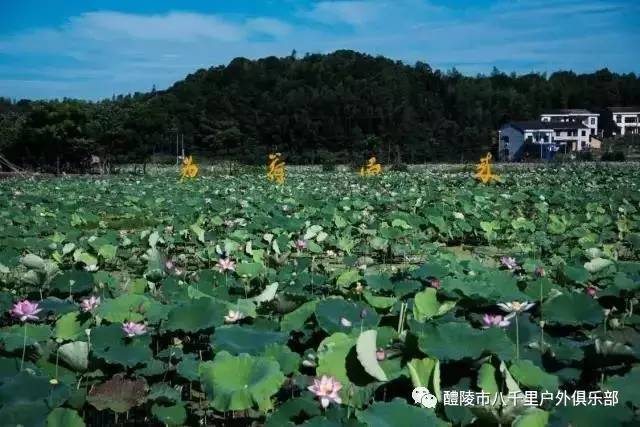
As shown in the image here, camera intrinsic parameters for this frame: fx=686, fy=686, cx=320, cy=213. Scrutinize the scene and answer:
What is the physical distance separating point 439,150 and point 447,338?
2209 inches

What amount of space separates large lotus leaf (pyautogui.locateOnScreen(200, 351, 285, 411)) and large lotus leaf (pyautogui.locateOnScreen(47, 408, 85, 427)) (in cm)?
37

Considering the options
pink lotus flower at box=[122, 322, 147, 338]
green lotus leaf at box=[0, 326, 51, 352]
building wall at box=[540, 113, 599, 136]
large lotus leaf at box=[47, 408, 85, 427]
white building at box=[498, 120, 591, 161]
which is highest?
building wall at box=[540, 113, 599, 136]

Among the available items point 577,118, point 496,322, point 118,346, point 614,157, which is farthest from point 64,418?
point 577,118

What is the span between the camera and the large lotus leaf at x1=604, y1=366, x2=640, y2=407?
1.93 meters

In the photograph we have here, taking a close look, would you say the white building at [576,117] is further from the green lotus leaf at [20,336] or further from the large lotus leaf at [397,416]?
the large lotus leaf at [397,416]

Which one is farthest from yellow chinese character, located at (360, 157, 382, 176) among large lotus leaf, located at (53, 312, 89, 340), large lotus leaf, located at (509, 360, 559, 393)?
large lotus leaf, located at (509, 360, 559, 393)

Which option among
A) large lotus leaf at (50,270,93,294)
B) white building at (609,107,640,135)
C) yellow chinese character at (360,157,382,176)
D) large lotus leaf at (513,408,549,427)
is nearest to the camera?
large lotus leaf at (513,408,549,427)

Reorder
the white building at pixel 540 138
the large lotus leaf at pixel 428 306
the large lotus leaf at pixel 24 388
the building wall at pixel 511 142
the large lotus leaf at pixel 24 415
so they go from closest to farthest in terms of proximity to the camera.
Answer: the large lotus leaf at pixel 24 415
the large lotus leaf at pixel 24 388
the large lotus leaf at pixel 428 306
the white building at pixel 540 138
the building wall at pixel 511 142

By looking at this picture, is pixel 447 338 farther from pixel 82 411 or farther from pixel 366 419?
Answer: pixel 82 411

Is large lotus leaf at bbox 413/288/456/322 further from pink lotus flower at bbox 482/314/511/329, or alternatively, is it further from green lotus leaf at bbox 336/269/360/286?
green lotus leaf at bbox 336/269/360/286

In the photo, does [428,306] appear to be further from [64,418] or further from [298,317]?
[64,418]

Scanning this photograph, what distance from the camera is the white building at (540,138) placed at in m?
57.7

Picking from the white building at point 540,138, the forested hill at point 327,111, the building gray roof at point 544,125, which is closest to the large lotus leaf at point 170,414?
the forested hill at point 327,111

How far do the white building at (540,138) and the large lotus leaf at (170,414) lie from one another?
57039 mm
